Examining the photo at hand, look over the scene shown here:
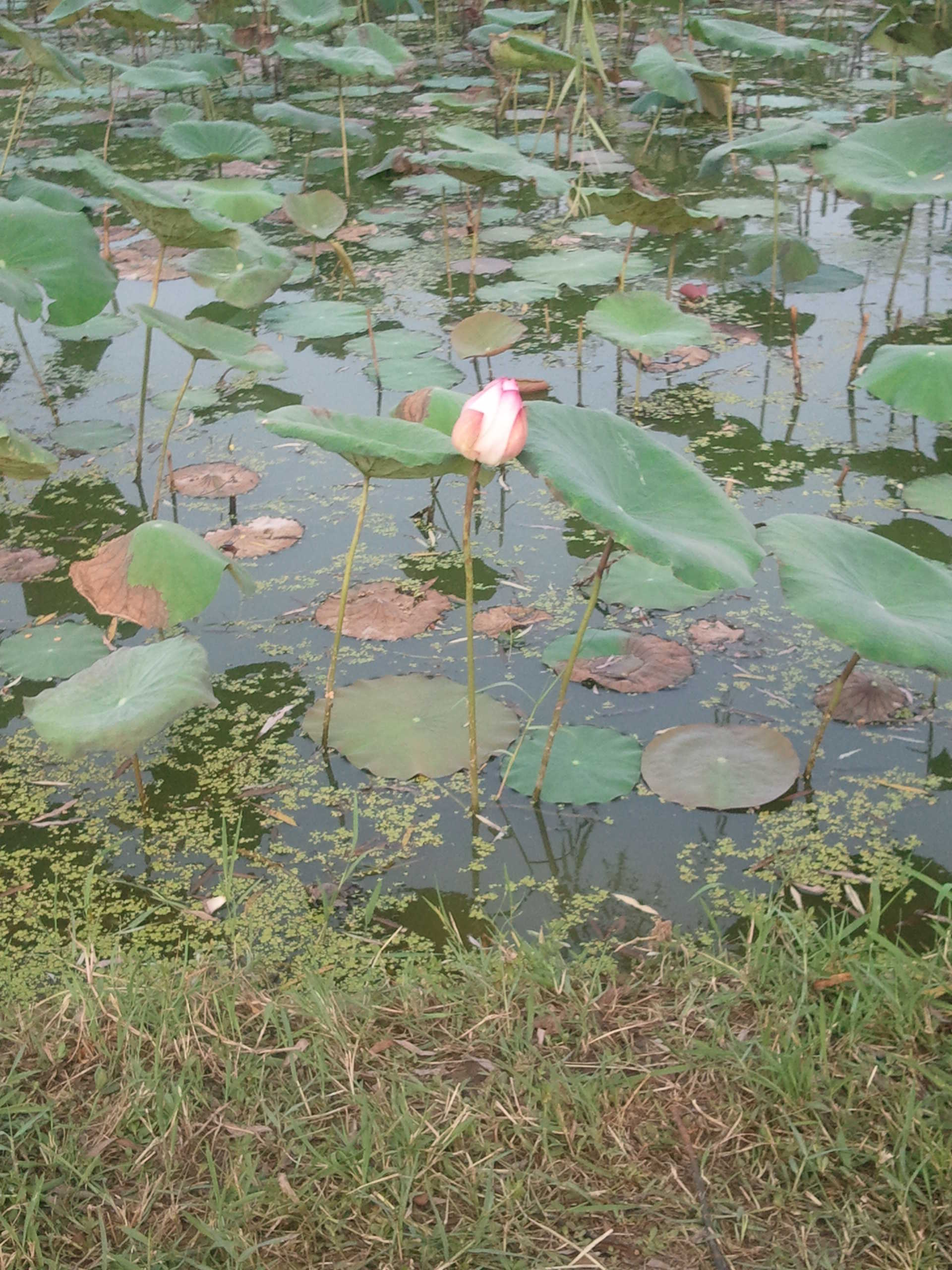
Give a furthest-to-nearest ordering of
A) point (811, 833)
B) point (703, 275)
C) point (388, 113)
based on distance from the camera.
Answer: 1. point (388, 113)
2. point (703, 275)
3. point (811, 833)

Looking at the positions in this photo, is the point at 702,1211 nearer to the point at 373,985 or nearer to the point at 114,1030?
the point at 373,985

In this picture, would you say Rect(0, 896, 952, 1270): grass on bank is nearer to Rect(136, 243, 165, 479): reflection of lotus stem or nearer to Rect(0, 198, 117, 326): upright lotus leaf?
Rect(136, 243, 165, 479): reflection of lotus stem

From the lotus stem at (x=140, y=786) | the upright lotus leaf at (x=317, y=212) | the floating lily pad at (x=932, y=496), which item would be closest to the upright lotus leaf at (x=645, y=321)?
the floating lily pad at (x=932, y=496)

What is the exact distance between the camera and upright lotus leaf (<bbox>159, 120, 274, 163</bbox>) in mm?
3834

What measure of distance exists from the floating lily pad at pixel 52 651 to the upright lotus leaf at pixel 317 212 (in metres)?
1.87

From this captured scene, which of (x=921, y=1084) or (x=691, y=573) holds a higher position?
(x=691, y=573)

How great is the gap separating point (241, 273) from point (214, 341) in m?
0.74

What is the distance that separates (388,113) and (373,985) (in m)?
4.88

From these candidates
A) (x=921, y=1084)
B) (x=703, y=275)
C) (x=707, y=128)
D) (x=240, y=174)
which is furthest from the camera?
(x=707, y=128)

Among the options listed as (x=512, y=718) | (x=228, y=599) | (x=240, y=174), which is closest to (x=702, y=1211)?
(x=512, y=718)

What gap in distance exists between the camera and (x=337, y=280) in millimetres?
3688

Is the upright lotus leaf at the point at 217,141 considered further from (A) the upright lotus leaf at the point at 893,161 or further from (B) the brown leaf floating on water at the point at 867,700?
(B) the brown leaf floating on water at the point at 867,700

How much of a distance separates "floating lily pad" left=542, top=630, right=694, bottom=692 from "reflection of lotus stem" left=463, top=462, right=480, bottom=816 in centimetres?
23

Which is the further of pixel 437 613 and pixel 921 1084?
pixel 437 613
